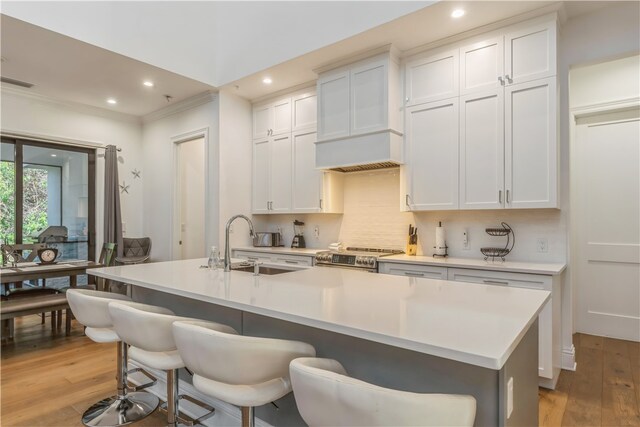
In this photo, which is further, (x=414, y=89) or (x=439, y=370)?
(x=414, y=89)

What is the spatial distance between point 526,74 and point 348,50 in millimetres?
1608

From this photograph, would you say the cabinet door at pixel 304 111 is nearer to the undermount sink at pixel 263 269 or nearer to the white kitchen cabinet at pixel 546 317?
the undermount sink at pixel 263 269

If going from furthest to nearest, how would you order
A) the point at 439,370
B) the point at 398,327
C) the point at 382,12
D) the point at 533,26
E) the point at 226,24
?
the point at 226,24
the point at 382,12
the point at 533,26
the point at 439,370
the point at 398,327

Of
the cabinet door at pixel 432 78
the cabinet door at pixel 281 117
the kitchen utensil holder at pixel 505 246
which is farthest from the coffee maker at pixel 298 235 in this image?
the kitchen utensil holder at pixel 505 246

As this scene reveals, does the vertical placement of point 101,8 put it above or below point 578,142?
above

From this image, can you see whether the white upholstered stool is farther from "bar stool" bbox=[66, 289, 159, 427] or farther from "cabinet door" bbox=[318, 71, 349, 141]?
"cabinet door" bbox=[318, 71, 349, 141]

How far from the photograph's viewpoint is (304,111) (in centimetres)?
446

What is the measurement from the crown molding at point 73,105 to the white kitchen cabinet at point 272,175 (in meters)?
2.29

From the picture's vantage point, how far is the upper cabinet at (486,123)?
286 cm

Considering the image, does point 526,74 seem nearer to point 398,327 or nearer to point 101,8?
point 398,327

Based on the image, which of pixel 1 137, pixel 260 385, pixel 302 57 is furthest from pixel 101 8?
pixel 260 385

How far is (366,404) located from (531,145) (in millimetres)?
2722

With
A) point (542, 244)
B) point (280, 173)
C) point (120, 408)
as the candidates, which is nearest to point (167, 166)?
point (280, 173)

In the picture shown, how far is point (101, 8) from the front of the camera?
11.3ft
